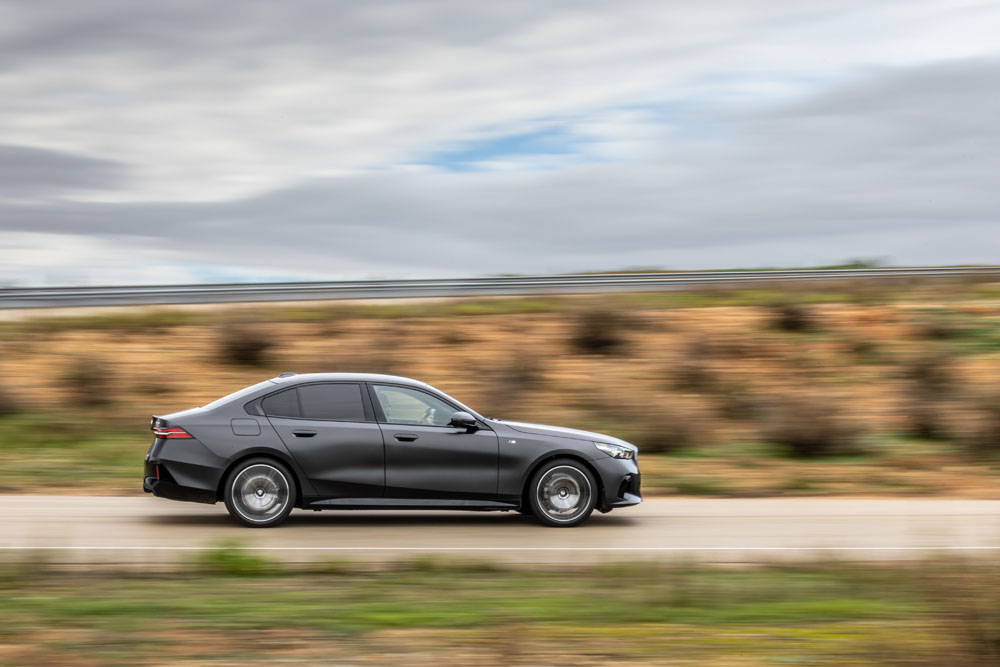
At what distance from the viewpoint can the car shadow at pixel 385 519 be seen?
10180mm

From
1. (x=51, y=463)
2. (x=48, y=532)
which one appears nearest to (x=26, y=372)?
(x=51, y=463)

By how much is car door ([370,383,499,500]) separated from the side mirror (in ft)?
0.13

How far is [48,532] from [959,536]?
8350 mm

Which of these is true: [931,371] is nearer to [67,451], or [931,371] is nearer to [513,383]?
[513,383]

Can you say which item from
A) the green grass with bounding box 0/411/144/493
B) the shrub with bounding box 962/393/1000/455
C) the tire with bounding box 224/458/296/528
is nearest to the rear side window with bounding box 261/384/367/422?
the tire with bounding box 224/458/296/528

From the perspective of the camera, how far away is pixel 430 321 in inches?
886

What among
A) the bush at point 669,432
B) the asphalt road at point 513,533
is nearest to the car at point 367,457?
the asphalt road at point 513,533

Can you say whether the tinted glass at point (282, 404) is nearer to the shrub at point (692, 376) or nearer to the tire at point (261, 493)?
the tire at point (261, 493)

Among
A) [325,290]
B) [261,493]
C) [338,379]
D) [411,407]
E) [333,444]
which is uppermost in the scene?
[325,290]

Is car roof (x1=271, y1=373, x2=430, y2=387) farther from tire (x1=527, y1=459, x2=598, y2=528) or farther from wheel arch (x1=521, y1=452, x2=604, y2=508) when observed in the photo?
tire (x1=527, y1=459, x2=598, y2=528)

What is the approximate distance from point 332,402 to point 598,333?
11.8 metres

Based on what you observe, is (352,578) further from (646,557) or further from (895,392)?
(895,392)

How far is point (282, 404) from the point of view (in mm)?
9898

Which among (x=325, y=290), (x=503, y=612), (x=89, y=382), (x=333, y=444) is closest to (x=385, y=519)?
(x=333, y=444)
